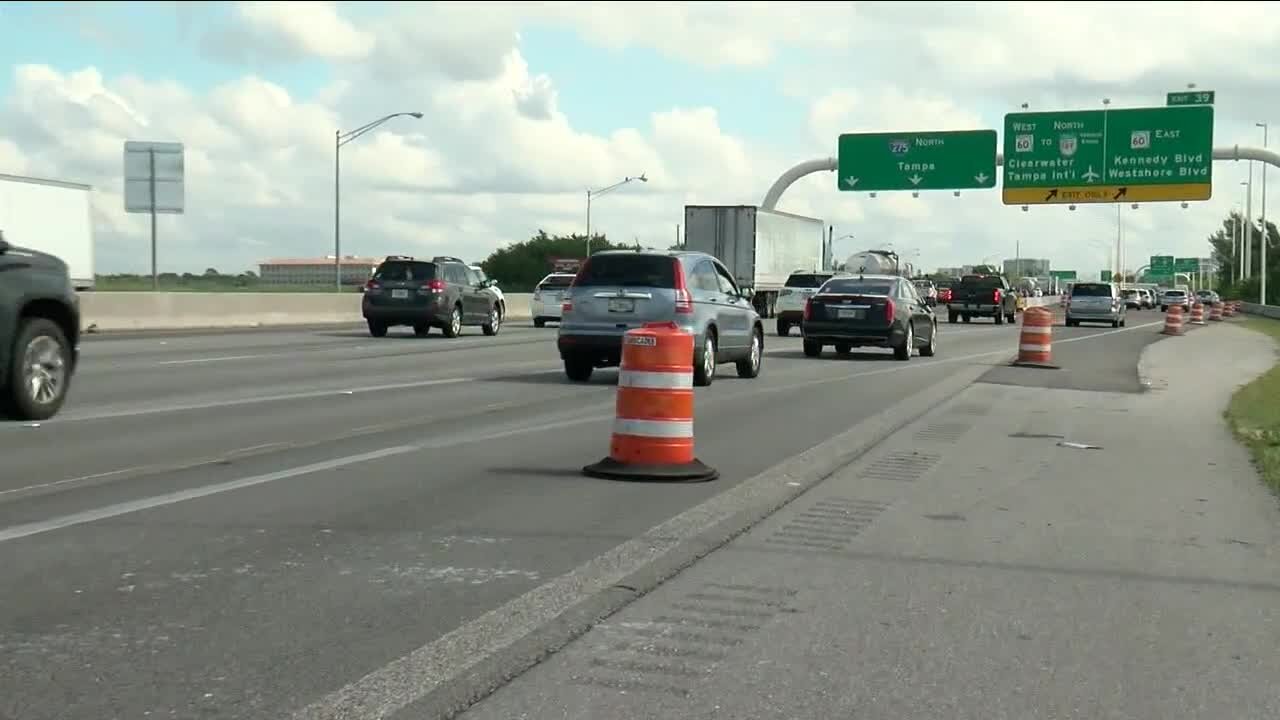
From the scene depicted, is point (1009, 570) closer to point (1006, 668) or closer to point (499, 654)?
point (1006, 668)

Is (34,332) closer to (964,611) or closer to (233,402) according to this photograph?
(233,402)

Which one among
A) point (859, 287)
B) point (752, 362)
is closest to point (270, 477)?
point (752, 362)

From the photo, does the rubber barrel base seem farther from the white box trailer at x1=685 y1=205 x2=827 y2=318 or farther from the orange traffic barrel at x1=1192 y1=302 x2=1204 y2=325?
the orange traffic barrel at x1=1192 y1=302 x2=1204 y2=325

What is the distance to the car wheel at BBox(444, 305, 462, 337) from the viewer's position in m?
34.0

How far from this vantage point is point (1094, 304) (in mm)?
54500

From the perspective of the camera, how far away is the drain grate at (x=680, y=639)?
5.32 metres

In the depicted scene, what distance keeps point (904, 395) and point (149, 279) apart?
122ft

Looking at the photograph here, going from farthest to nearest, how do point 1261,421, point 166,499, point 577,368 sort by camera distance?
1. point 577,368
2. point 1261,421
3. point 166,499

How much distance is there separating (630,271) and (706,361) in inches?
63.1

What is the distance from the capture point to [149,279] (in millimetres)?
50656

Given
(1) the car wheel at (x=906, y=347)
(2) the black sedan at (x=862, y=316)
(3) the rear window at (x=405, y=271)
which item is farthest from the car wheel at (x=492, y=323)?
(1) the car wheel at (x=906, y=347)

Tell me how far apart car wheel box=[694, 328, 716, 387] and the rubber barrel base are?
9220 millimetres

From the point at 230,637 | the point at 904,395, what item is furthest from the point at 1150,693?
the point at 904,395

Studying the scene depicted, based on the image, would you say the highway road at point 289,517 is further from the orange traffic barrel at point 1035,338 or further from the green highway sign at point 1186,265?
the green highway sign at point 1186,265
